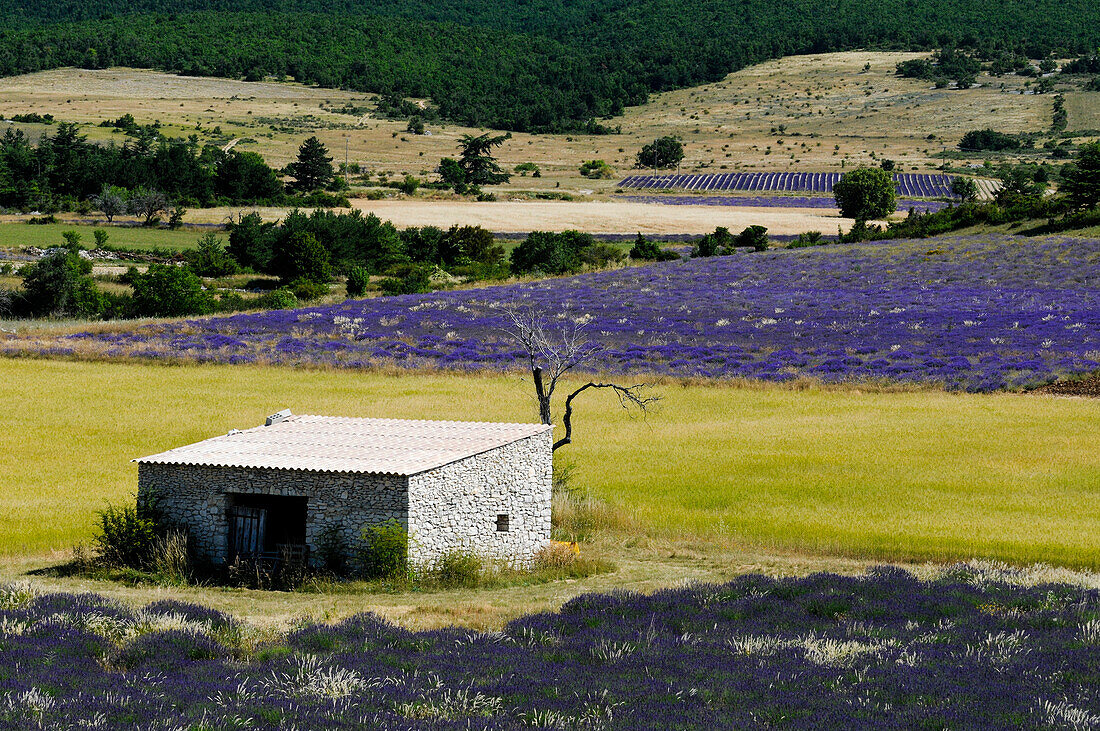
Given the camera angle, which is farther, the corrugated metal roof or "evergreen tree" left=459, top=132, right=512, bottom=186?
"evergreen tree" left=459, top=132, right=512, bottom=186

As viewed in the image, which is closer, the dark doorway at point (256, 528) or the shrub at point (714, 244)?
the dark doorway at point (256, 528)

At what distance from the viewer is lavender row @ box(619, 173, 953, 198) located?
137350 millimetres

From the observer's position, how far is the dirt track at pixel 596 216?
4112 inches

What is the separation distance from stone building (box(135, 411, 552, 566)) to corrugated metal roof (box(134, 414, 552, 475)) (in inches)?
1.5

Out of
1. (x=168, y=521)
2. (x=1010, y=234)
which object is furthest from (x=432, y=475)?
(x=1010, y=234)

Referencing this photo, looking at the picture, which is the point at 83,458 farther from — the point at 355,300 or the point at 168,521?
the point at 355,300

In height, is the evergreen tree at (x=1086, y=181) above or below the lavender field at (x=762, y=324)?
above

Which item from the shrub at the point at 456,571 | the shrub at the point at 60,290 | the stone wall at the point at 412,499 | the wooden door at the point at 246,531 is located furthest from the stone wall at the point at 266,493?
the shrub at the point at 60,290

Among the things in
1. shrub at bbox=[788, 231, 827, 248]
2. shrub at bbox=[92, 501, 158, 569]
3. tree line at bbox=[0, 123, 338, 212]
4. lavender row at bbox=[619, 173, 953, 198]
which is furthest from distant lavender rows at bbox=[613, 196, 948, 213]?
shrub at bbox=[92, 501, 158, 569]

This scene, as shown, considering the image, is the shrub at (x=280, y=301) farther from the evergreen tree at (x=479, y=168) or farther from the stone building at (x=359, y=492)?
the evergreen tree at (x=479, y=168)

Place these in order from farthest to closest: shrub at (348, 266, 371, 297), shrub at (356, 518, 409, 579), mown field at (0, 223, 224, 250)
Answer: mown field at (0, 223, 224, 250) < shrub at (348, 266, 371, 297) < shrub at (356, 518, 409, 579)

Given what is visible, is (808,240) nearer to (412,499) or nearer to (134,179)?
(134,179)

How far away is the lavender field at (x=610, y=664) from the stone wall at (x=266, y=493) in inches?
127

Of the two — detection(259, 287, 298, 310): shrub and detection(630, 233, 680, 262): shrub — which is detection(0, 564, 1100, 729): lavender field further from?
detection(630, 233, 680, 262): shrub
